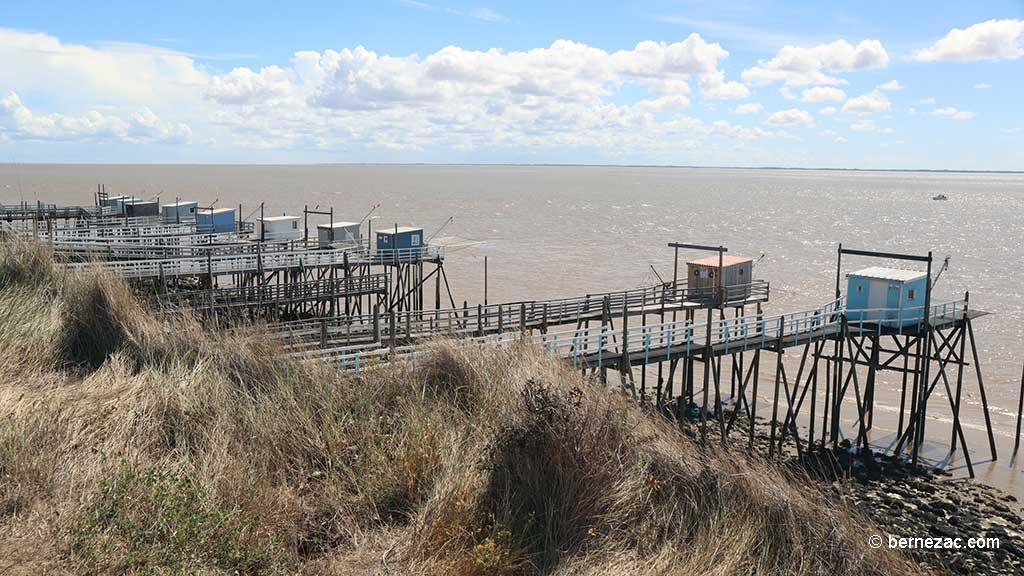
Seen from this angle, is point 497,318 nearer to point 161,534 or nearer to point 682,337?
point 682,337

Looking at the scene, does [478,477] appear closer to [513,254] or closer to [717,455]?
[717,455]

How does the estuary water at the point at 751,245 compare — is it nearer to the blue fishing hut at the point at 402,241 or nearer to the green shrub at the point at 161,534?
the blue fishing hut at the point at 402,241

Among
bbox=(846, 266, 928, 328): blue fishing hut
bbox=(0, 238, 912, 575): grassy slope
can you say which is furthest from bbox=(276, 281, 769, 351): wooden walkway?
bbox=(0, 238, 912, 575): grassy slope

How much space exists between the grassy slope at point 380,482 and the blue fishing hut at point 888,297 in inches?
565

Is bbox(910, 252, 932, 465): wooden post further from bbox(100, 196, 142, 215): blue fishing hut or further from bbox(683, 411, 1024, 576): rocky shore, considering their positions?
bbox(100, 196, 142, 215): blue fishing hut

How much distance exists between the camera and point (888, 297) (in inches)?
894

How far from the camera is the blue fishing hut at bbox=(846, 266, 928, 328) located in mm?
22562

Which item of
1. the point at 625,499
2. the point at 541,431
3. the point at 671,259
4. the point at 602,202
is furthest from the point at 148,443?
the point at 602,202

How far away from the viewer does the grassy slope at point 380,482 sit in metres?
7.51

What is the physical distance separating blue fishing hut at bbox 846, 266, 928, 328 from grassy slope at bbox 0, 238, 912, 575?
14.3 meters

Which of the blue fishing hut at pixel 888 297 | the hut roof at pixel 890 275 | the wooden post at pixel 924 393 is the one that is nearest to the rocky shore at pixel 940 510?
the wooden post at pixel 924 393

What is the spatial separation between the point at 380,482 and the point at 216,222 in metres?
38.5

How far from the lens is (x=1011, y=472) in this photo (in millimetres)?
21406

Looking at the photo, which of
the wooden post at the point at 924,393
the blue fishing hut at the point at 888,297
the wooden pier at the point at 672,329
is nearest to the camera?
the wooden pier at the point at 672,329
